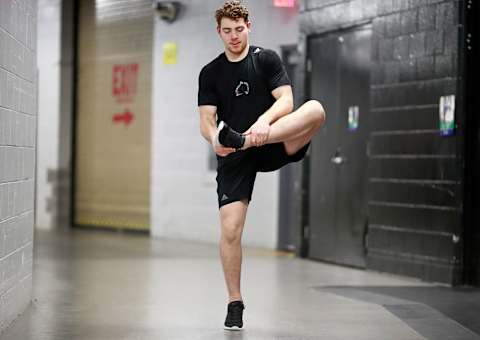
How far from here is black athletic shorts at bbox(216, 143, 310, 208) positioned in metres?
4.87

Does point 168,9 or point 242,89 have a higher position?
point 168,9

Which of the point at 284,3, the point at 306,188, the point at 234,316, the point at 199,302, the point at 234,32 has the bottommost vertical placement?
the point at 199,302

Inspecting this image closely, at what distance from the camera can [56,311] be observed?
5.51 metres

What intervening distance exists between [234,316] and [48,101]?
8558 millimetres

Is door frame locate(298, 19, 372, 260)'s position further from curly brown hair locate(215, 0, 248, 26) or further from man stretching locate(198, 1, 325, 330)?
curly brown hair locate(215, 0, 248, 26)

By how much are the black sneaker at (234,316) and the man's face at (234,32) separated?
132cm

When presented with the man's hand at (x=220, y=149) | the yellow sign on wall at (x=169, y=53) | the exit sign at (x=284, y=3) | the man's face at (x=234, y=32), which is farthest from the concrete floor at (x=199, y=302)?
the yellow sign on wall at (x=169, y=53)

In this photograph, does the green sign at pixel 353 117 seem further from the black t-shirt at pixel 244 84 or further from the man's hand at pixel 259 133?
the man's hand at pixel 259 133

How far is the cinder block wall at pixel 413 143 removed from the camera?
714 cm

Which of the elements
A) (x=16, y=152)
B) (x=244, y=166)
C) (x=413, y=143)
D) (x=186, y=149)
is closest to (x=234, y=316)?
A: (x=244, y=166)

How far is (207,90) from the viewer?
191 inches

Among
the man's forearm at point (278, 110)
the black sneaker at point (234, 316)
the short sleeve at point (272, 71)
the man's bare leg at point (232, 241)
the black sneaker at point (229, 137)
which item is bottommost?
the black sneaker at point (234, 316)

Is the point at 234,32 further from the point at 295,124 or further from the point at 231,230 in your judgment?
the point at 231,230

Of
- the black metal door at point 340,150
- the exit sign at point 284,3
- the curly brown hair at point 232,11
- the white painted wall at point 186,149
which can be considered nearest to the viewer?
the curly brown hair at point 232,11
